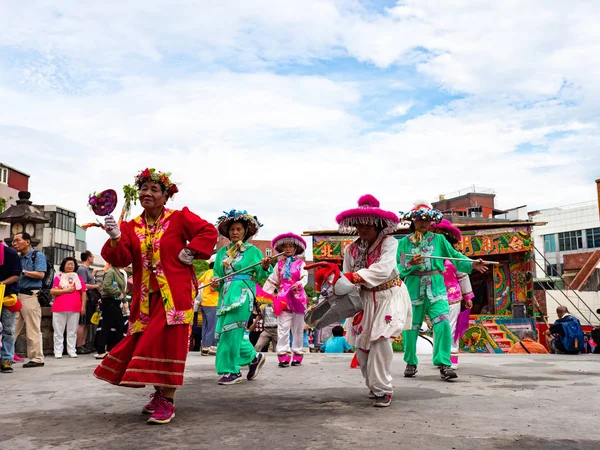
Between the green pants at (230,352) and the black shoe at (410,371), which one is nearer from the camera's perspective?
the green pants at (230,352)

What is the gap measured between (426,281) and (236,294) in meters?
2.24

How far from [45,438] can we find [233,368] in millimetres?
2935

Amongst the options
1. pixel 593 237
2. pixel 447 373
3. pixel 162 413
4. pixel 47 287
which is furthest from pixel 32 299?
pixel 593 237

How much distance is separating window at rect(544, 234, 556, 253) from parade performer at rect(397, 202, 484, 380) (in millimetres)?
47946

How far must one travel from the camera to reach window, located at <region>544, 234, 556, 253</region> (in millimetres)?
51000

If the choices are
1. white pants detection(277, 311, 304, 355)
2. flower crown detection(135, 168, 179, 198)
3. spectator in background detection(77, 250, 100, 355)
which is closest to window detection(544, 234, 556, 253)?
spectator in background detection(77, 250, 100, 355)

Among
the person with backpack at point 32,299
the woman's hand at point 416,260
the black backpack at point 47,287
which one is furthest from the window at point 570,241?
the person with backpack at point 32,299

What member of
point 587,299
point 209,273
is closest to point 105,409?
point 209,273

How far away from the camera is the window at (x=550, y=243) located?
51000 millimetres

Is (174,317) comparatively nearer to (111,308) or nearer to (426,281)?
(426,281)

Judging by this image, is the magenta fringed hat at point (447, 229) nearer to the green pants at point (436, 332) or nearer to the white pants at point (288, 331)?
the green pants at point (436, 332)

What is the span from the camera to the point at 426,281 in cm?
709

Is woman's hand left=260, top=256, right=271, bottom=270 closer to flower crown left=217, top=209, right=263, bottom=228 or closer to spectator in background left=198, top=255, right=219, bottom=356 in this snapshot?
flower crown left=217, top=209, right=263, bottom=228

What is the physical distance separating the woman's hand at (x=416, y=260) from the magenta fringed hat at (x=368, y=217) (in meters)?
1.45
